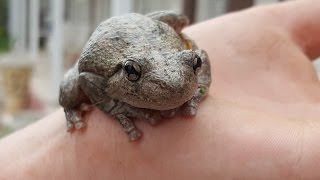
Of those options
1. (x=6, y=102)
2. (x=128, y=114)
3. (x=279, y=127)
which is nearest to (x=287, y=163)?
(x=279, y=127)

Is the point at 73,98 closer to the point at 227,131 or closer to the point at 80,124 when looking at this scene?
the point at 80,124

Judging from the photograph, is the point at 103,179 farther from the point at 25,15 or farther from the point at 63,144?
the point at 25,15

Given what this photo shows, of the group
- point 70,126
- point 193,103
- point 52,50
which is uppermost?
point 193,103

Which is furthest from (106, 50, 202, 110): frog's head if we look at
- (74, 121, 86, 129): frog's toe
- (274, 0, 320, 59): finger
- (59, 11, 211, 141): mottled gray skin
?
(274, 0, 320, 59): finger

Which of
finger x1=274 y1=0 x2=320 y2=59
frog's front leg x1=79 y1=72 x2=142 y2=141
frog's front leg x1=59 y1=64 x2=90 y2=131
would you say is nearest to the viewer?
frog's front leg x1=79 y1=72 x2=142 y2=141

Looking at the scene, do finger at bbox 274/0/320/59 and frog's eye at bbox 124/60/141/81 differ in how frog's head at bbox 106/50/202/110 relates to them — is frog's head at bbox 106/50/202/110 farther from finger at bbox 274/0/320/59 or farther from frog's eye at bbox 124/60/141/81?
finger at bbox 274/0/320/59

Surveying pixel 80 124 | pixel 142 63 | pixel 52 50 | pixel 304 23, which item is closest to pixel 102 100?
pixel 80 124

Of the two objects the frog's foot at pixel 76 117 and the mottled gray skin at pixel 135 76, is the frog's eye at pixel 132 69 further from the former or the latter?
the frog's foot at pixel 76 117
